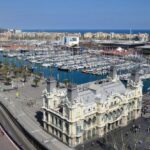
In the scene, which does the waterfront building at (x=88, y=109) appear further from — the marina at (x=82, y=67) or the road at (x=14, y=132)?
the marina at (x=82, y=67)

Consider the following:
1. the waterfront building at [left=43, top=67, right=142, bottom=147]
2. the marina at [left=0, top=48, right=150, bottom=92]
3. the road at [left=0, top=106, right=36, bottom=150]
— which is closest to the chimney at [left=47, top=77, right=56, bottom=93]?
the waterfront building at [left=43, top=67, right=142, bottom=147]

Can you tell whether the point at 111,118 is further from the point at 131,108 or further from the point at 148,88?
the point at 148,88

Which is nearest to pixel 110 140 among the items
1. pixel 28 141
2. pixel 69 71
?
pixel 28 141

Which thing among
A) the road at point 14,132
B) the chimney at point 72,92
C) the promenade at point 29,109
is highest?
the chimney at point 72,92

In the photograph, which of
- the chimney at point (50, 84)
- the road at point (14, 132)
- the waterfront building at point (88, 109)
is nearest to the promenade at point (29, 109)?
the road at point (14, 132)

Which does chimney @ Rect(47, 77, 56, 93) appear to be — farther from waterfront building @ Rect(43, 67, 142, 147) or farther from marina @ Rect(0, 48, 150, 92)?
marina @ Rect(0, 48, 150, 92)
